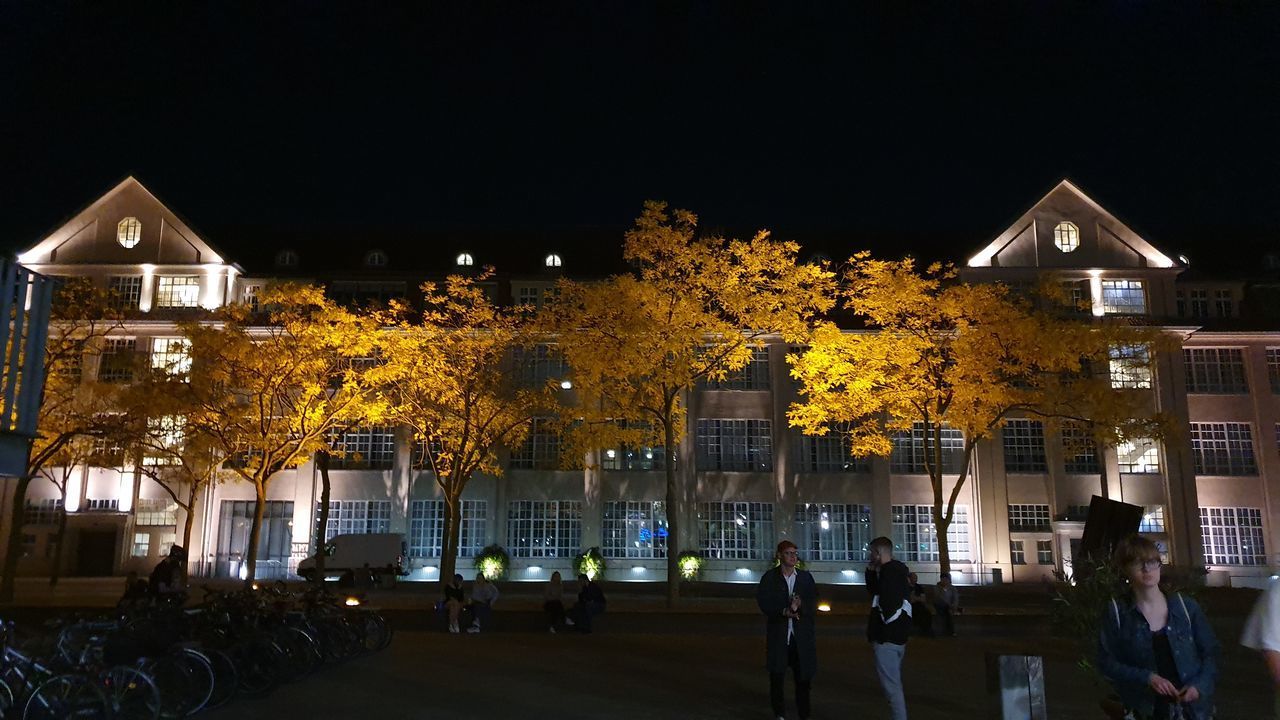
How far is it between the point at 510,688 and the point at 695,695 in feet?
8.67

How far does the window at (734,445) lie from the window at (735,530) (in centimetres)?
173

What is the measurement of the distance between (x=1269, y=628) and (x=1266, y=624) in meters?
0.03

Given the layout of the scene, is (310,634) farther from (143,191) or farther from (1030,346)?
(143,191)

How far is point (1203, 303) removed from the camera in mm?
43500

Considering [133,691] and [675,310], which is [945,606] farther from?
[133,691]

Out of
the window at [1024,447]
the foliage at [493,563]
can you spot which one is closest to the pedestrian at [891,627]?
the foliage at [493,563]

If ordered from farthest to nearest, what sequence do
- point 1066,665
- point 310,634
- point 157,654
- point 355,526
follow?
point 355,526 < point 1066,665 < point 310,634 < point 157,654

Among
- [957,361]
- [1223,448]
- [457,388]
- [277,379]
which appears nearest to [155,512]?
[277,379]

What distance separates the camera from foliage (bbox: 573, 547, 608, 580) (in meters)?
37.7

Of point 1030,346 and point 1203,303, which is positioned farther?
Answer: point 1203,303

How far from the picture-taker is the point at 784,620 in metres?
10.5

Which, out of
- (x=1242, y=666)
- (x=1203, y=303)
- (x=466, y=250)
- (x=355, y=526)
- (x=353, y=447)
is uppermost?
(x=466, y=250)

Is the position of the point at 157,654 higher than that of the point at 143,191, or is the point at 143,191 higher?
the point at 143,191

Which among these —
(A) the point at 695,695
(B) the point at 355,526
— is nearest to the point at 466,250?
(B) the point at 355,526
